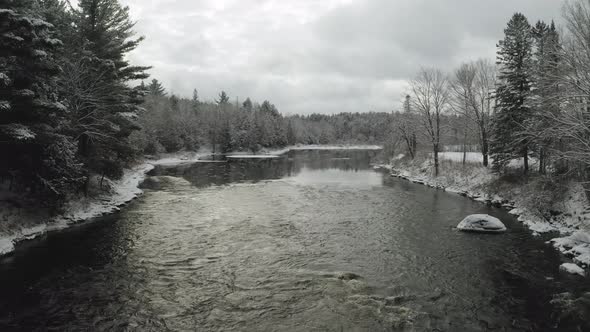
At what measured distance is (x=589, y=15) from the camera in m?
16.2

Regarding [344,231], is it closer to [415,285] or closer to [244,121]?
[415,285]

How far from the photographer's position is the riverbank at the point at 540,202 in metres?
17.2

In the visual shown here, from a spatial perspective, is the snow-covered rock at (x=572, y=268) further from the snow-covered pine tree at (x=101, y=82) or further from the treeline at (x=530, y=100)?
the snow-covered pine tree at (x=101, y=82)

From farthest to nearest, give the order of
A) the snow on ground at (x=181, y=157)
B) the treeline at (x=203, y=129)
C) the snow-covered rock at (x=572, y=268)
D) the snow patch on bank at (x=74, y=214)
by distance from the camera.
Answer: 1. the treeline at (x=203, y=129)
2. the snow on ground at (x=181, y=157)
3. the snow patch on bank at (x=74, y=214)
4. the snow-covered rock at (x=572, y=268)

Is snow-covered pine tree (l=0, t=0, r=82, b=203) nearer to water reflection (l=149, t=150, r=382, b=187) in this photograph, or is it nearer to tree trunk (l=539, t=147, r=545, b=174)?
water reflection (l=149, t=150, r=382, b=187)

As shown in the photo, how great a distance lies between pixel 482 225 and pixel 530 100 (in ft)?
35.1

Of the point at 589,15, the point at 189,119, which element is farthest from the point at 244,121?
the point at 589,15

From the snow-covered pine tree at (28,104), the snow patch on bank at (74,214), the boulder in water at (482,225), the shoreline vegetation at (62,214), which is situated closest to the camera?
the snow-covered pine tree at (28,104)

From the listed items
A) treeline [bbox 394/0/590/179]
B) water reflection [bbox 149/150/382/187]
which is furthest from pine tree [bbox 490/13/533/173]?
water reflection [bbox 149/150/382/187]

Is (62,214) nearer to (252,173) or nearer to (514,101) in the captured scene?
(252,173)

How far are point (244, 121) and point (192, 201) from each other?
7704 cm

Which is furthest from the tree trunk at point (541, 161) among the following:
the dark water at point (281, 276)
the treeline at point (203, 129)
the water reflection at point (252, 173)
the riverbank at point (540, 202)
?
the treeline at point (203, 129)

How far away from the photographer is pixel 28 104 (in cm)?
1534

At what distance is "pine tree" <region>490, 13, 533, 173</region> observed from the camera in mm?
28078
